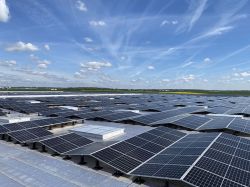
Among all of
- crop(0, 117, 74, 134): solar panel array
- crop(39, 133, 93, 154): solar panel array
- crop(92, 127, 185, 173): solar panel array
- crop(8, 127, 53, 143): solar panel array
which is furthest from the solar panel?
crop(8, 127, 53, 143): solar panel array

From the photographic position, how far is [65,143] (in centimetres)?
2503

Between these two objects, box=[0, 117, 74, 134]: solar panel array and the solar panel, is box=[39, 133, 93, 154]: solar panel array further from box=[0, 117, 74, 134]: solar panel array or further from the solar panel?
the solar panel

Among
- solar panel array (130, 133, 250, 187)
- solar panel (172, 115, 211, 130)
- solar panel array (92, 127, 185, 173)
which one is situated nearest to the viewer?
solar panel array (130, 133, 250, 187)

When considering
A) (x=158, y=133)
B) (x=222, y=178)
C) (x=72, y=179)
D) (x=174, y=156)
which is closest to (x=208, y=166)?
(x=222, y=178)

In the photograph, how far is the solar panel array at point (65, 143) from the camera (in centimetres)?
2366

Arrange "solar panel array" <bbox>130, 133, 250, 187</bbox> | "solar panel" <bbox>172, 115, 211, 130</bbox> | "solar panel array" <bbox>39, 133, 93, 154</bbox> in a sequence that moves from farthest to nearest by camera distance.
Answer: "solar panel" <bbox>172, 115, 211, 130</bbox>
"solar panel array" <bbox>39, 133, 93, 154</bbox>
"solar panel array" <bbox>130, 133, 250, 187</bbox>

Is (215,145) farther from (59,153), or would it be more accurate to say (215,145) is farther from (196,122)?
(196,122)

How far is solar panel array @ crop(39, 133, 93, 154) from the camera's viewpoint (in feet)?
77.6

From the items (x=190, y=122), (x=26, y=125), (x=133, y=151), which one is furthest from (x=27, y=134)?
(x=190, y=122)

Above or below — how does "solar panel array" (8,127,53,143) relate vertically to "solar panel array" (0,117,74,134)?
below

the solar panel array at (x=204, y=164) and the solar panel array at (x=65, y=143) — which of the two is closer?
the solar panel array at (x=204, y=164)

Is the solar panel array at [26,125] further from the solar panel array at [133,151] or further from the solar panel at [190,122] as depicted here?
the solar panel at [190,122]

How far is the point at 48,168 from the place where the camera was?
20.6 meters

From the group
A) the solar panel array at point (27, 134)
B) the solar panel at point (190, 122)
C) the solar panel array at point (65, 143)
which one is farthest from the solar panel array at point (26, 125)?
the solar panel at point (190, 122)
